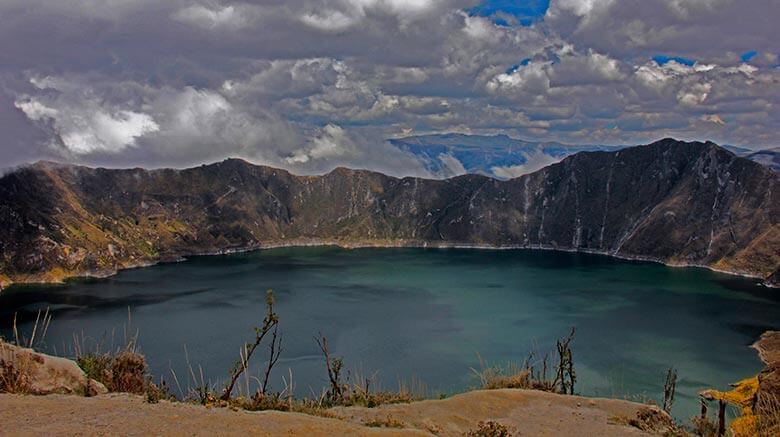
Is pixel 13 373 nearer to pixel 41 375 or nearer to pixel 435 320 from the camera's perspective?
pixel 41 375

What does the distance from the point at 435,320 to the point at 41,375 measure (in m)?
94.3

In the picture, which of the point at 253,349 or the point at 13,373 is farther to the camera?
the point at 253,349

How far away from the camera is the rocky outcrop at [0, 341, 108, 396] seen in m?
19.8

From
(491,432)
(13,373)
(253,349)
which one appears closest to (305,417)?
(491,432)

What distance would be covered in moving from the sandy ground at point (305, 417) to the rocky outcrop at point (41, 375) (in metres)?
1.29

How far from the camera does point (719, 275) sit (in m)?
164

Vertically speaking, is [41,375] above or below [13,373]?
below

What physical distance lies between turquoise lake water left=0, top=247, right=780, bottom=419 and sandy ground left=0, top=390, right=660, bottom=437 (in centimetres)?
2229

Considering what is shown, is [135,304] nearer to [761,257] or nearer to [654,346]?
[654,346]

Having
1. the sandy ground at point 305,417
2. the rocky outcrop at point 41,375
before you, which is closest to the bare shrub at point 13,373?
the rocky outcrop at point 41,375

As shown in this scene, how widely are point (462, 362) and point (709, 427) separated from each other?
56962 millimetres

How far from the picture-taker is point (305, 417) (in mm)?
19375

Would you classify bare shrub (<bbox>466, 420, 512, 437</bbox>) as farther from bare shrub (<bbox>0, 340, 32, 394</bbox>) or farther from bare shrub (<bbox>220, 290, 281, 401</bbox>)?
bare shrub (<bbox>0, 340, 32, 394</bbox>)

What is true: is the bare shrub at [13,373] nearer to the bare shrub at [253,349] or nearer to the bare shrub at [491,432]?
the bare shrub at [253,349]
